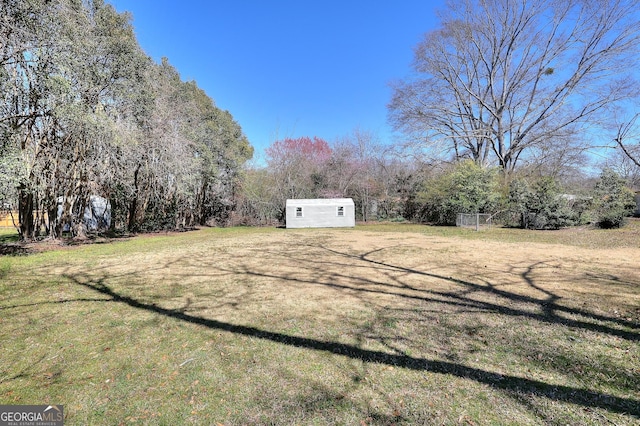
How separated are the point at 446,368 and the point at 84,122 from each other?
35.9 feet

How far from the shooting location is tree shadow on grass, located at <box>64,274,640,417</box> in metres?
1.99

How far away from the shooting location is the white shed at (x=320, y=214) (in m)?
18.6

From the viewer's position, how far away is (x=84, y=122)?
8.38 m

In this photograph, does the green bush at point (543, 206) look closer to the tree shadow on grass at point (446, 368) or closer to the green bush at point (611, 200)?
the green bush at point (611, 200)

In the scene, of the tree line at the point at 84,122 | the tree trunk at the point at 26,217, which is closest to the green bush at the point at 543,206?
the tree line at the point at 84,122

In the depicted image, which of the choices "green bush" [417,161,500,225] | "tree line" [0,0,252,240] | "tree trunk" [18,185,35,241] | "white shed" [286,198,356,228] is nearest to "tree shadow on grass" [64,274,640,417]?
"tree line" [0,0,252,240]

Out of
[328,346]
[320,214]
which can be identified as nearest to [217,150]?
[320,214]

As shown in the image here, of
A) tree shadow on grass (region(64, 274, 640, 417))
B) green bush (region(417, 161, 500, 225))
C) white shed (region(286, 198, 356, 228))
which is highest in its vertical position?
green bush (region(417, 161, 500, 225))

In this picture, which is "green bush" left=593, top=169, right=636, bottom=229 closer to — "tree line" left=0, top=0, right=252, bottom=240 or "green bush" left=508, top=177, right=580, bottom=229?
"green bush" left=508, top=177, right=580, bottom=229

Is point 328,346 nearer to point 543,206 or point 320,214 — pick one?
point 320,214

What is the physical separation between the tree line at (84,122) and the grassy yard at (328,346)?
505 cm

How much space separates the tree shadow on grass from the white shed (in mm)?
14843

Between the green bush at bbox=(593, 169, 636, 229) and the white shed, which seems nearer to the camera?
the green bush at bbox=(593, 169, 636, 229)

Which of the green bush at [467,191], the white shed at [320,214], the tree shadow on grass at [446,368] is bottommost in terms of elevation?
the tree shadow on grass at [446,368]
